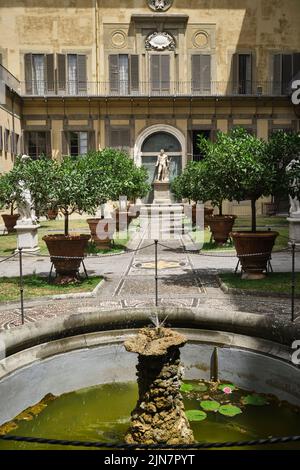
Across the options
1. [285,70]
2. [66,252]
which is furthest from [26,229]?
[285,70]

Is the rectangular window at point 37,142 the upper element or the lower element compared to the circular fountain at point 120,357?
upper

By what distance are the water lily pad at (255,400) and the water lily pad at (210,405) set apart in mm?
292

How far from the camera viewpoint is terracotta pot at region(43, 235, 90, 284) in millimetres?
9844

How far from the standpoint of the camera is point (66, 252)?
393 inches

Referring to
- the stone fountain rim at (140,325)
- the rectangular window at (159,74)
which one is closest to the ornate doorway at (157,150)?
the rectangular window at (159,74)

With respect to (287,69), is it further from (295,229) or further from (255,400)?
(255,400)

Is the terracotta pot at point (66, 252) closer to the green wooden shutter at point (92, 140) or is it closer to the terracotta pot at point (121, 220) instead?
the terracotta pot at point (121, 220)

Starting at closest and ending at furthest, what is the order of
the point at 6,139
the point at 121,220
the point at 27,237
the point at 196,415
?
1. the point at 196,415
2. the point at 27,237
3. the point at 121,220
4. the point at 6,139

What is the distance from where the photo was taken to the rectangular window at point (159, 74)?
3036cm

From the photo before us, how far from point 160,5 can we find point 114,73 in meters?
4.82

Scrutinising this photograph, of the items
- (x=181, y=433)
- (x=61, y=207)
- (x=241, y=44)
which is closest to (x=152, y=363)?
(x=181, y=433)

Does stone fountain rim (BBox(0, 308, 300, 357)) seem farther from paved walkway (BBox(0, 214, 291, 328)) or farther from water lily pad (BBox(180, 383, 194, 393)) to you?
water lily pad (BBox(180, 383, 194, 393))

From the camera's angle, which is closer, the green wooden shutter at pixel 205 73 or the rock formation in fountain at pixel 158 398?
the rock formation in fountain at pixel 158 398

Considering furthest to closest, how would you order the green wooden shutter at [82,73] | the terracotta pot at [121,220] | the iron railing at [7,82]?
the green wooden shutter at [82,73], the iron railing at [7,82], the terracotta pot at [121,220]
